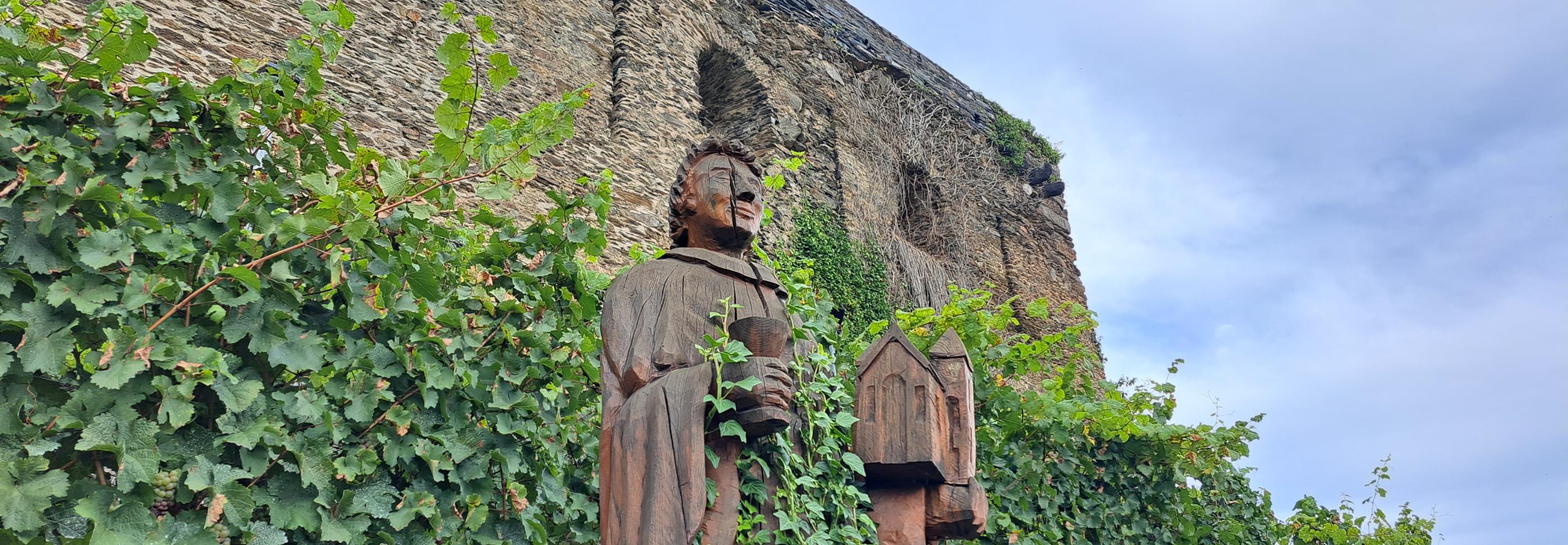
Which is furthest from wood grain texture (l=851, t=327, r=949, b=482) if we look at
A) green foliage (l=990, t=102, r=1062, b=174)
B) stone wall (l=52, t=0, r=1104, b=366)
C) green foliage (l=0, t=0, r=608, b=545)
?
green foliage (l=990, t=102, r=1062, b=174)

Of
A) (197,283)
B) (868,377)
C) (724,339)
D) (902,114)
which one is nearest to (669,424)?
(724,339)

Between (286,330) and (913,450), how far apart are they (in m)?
1.61

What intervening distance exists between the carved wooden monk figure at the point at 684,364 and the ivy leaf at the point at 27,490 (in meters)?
1.11

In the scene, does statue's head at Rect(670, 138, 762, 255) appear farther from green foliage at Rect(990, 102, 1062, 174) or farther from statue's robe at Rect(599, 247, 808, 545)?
green foliage at Rect(990, 102, 1062, 174)

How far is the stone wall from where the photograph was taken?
7.89 metres

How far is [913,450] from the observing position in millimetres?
2982

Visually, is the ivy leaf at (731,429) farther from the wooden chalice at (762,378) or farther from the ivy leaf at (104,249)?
the ivy leaf at (104,249)

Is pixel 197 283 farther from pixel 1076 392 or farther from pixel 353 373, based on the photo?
pixel 1076 392

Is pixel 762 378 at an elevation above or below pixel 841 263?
below

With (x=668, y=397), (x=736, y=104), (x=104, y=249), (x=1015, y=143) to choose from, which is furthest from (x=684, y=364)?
(x=1015, y=143)

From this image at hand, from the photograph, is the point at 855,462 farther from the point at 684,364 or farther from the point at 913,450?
the point at 684,364

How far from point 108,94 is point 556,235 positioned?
1.30m

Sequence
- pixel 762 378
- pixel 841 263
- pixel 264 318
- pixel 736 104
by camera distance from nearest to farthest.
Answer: pixel 762 378 < pixel 264 318 < pixel 841 263 < pixel 736 104

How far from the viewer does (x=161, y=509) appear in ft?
8.82
